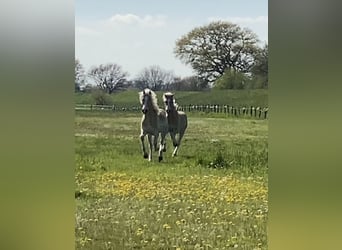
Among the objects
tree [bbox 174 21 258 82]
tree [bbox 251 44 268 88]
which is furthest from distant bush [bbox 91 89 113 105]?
tree [bbox 251 44 268 88]

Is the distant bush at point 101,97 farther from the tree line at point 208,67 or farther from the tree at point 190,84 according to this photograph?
the tree at point 190,84

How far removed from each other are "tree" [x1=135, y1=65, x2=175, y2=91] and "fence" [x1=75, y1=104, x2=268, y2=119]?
5.2 inches

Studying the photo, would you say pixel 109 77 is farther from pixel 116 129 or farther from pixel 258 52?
pixel 258 52

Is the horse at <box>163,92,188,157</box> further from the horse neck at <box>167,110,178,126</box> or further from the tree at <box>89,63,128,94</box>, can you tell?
the tree at <box>89,63,128,94</box>

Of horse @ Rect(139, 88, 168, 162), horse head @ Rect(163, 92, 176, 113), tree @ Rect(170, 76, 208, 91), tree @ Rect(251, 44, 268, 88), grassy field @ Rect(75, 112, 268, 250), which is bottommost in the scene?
grassy field @ Rect(75, 112, 268, 250)

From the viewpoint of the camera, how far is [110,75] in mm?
2916

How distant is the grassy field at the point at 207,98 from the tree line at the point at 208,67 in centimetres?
3

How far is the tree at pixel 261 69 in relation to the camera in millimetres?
2771

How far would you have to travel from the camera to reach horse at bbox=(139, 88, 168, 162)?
293 cm

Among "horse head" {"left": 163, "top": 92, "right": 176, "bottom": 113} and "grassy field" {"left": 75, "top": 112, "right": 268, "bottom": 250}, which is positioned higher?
"horse head" {"left": 163, "top": 92, "right": 176, "bottom": 113}

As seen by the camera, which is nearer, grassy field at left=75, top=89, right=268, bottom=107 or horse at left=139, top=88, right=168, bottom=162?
grassy field at left=75, top=89, right=268, bottom=107

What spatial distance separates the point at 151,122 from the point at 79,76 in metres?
0.45
